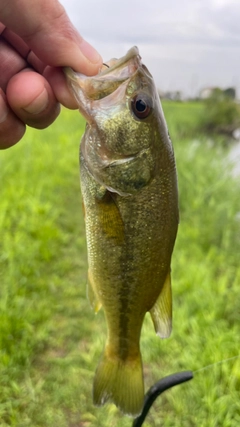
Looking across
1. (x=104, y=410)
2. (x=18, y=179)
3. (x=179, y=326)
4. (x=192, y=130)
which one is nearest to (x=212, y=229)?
(x=179, y=326)

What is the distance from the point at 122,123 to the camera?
1636 mm

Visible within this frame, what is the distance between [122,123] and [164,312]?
0.76 meters

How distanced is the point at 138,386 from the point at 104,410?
122 cm

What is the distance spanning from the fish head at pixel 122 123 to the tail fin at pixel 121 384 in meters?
0.80

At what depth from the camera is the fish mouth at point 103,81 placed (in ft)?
5.23

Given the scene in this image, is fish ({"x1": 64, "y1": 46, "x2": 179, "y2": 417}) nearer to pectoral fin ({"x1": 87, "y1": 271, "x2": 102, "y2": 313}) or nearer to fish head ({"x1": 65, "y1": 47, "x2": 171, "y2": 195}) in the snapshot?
fish head ({"x1": 65, "y1": 47, "x2": 171, "y2": 195})

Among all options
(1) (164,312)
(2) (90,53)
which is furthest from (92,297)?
(2) (90,53)

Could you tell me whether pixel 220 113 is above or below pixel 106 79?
below

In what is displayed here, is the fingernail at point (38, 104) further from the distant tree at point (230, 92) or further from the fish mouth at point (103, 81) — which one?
the distant tree at point (230, 92)

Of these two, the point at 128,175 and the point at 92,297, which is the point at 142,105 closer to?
the point at 128,175

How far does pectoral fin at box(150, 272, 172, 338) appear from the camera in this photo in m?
1.73

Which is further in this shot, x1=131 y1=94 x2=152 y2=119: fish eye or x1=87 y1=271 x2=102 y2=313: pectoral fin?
x1=87 y1=271 x2=102 y2=313: pectoral fin

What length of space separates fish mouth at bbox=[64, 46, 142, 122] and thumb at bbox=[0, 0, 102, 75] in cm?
10

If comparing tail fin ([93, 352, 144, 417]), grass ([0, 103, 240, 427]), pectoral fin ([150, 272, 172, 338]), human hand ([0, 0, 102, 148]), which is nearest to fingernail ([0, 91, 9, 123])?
human hand ([0, 0, 102, 148])
